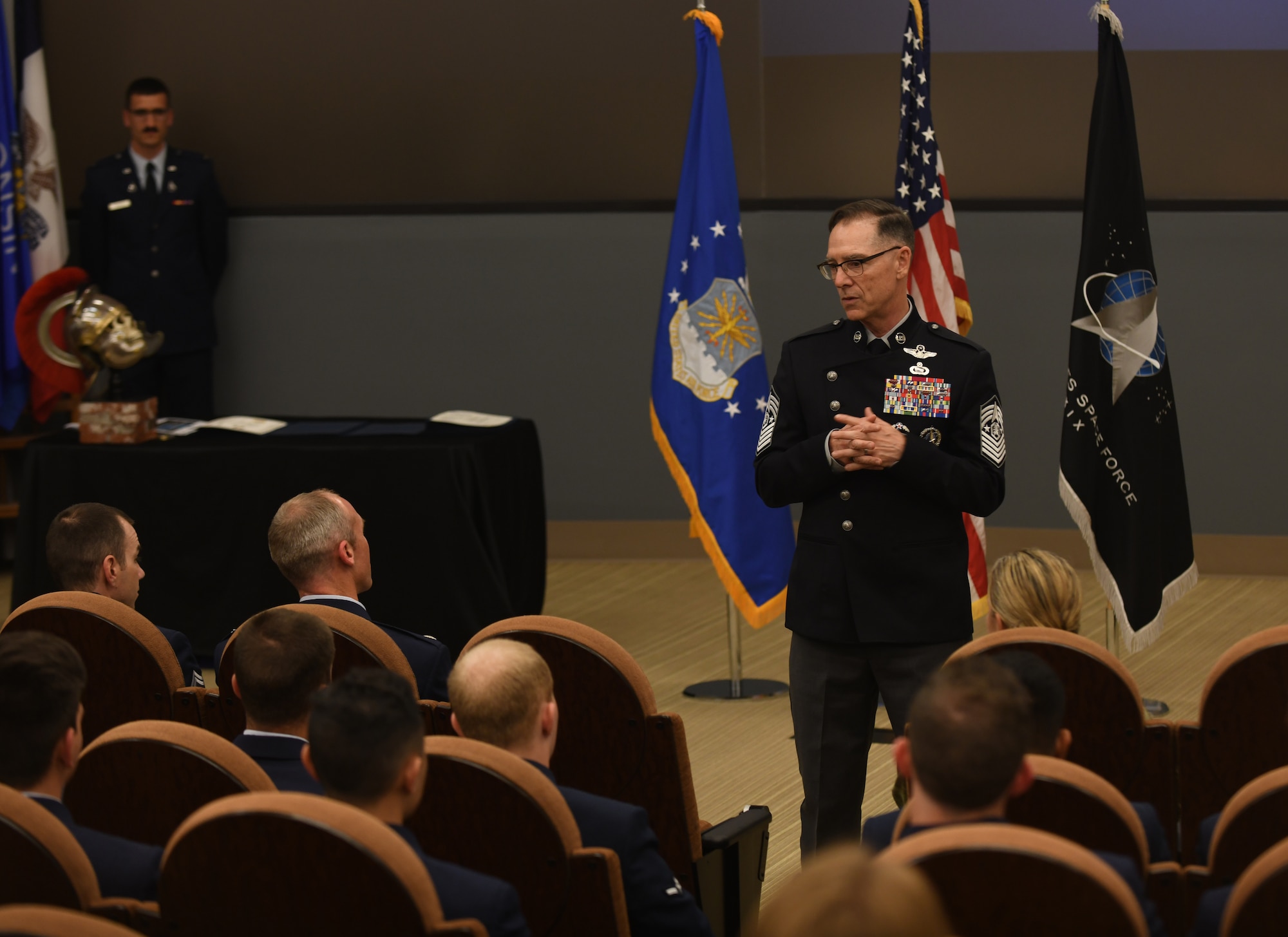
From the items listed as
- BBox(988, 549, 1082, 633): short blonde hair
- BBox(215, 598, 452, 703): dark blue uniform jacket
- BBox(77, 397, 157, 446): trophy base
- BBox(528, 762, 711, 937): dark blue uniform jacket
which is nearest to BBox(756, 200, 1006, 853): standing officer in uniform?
BBox(988, 549, 1082, 633): short blonde hair

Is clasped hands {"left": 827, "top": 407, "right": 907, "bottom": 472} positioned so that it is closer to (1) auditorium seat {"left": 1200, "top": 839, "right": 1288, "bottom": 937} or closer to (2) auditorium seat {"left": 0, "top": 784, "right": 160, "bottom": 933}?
(1) auditorium seat {"left": 1200, "top": 839, "right": 1288, "bottom": 937}

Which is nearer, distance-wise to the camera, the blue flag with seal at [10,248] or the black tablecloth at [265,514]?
the black tablecloth at [265,514]

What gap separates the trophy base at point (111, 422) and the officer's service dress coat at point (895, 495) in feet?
10.0

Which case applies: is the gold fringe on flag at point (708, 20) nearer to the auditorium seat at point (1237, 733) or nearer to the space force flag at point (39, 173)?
the auditorium seat at point (1237, 733)

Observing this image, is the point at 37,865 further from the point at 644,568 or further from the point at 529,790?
the point at 644,568

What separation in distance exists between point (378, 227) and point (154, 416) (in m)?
1.95

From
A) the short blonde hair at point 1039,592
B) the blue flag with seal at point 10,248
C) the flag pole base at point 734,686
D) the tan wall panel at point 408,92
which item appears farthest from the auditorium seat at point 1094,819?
the blue flag with seal at point 10,248

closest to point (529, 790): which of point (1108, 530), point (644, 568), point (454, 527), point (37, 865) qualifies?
point (37, 865)

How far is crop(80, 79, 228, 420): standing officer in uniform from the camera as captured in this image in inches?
276

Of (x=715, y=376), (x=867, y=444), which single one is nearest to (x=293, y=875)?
(x=867, y=444)

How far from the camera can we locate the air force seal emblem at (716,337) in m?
4.88

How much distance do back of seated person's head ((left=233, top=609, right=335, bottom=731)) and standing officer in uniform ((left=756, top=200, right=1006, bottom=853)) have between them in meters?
1.01

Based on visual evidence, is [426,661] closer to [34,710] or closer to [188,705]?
[188,705]

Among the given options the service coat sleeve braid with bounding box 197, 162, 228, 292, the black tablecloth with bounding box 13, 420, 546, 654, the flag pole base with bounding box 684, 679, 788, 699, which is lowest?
the flag pole base with bounding box 684, 679, 788, 699
